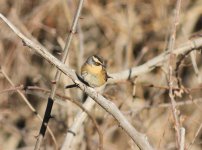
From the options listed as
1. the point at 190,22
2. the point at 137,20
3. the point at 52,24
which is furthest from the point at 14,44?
the point at 190,22

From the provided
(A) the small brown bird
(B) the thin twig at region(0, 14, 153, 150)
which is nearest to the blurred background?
(A) the small brown bird

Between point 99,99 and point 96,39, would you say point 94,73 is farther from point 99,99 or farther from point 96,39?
point 96,39

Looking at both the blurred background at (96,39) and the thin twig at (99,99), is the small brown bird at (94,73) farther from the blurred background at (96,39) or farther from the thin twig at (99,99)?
the blurred background at (96,39)

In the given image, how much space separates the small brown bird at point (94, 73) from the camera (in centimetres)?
295

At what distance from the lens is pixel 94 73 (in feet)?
9.87

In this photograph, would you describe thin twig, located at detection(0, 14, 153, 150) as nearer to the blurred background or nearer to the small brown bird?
the small brown bird

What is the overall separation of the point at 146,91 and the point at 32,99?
4.56 feet

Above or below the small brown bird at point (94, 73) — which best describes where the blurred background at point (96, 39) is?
above

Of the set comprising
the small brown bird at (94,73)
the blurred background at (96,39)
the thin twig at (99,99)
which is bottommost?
the thin twig at (99,99)

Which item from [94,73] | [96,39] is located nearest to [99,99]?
[94,73]

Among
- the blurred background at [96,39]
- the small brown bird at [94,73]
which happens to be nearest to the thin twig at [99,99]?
the small brown bird at [94,73]

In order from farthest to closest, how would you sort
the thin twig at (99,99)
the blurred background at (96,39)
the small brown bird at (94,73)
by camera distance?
the blurred background at (96,39), the small brown bird at (94,73), the thin twig at (99,99)

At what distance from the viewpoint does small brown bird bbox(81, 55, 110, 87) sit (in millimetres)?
2953

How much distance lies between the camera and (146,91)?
621 cm
